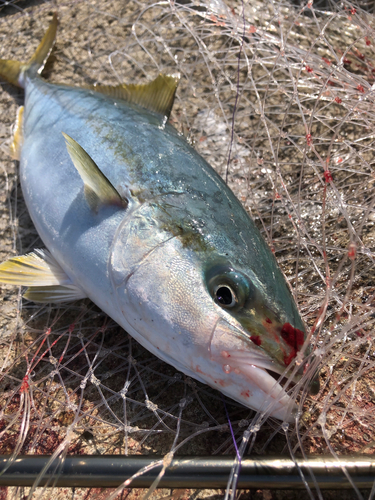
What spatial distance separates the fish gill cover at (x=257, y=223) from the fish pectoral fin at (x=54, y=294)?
0.53ft

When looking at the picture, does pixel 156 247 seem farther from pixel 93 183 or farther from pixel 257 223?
pixel 257 223

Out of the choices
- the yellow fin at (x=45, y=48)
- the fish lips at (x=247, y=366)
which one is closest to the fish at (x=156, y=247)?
the fish lips at (x=247, y=366)

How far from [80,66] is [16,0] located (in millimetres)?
1186

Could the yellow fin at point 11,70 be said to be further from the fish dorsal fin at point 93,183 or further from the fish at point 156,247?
the fish dorsal fin at point 93,183

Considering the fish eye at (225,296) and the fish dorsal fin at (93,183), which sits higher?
the fish dorsal fin at (93,183)

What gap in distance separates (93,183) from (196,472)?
3.84ft

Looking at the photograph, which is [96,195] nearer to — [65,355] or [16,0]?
[65,355]

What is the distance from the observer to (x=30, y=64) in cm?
262

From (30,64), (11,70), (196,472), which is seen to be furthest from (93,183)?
(11,70)

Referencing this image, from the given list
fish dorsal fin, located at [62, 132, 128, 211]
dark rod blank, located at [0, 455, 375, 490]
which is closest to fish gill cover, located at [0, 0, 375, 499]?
dark rod blank, located at [0, 455, 375, 490]

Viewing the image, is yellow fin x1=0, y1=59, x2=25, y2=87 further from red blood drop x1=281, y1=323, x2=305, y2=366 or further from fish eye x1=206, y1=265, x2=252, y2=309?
red blood drop x1=281, y1=323, x2=305, y2=366

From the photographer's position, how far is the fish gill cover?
5.02 ft

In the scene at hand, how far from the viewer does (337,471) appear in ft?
4.06

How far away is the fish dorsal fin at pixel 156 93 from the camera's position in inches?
84.3
